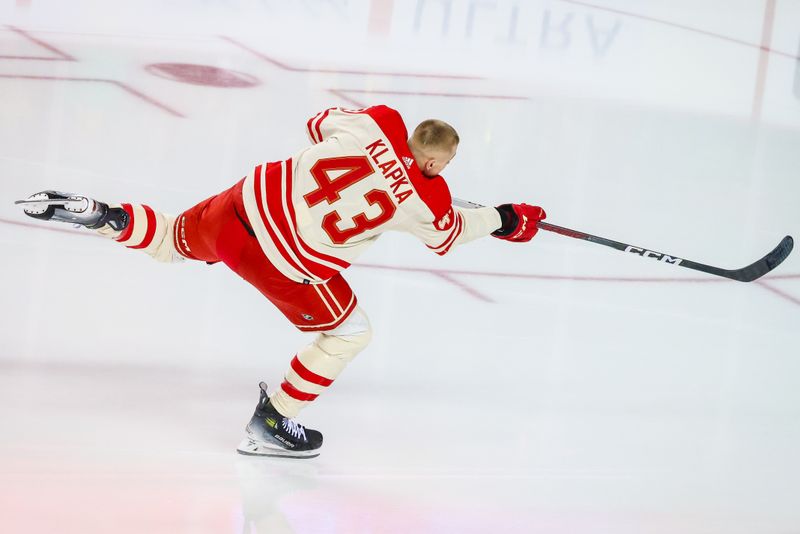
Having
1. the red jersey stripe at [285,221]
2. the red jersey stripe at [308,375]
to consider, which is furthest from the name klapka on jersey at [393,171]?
the red jersey stripe at [308,375]

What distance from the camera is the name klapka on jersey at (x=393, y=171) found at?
97.2 inches

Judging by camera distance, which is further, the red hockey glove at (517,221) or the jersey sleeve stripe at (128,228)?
the red hockey glove at (517,221)

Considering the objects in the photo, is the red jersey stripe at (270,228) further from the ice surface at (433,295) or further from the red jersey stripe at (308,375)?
the ice surface at (433,295)

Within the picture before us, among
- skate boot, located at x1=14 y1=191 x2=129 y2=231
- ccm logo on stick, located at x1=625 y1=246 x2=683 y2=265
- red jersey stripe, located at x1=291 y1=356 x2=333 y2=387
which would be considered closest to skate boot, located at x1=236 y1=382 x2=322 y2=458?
red jersey stripe, located at x1=291 y1=356 x2=333 y2=387

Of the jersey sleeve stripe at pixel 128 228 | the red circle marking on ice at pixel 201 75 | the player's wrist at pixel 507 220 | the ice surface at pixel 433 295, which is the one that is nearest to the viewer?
the ice surface at pixel 433 295

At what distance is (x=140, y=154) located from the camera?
4.46 meters

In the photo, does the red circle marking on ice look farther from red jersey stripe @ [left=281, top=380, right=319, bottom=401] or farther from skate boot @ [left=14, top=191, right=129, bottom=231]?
red jersey stripe @ [left=281, top=380, right=319, bottom=401]

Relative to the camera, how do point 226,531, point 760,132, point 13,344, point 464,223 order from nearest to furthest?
point 226,531 < point 464,223 < point 13,344 < point 760,132

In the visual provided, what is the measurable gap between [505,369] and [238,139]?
6.42 ft

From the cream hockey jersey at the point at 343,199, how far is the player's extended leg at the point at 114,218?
304mm

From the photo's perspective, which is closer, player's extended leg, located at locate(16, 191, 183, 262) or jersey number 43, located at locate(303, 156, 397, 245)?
jersey number 43, located at locate(303, 156, 397, 245)

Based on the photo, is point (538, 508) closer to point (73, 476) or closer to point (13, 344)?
point (73, 476)

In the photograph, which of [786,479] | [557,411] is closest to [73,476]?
[557,411]

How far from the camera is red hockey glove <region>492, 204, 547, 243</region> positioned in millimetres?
2840
